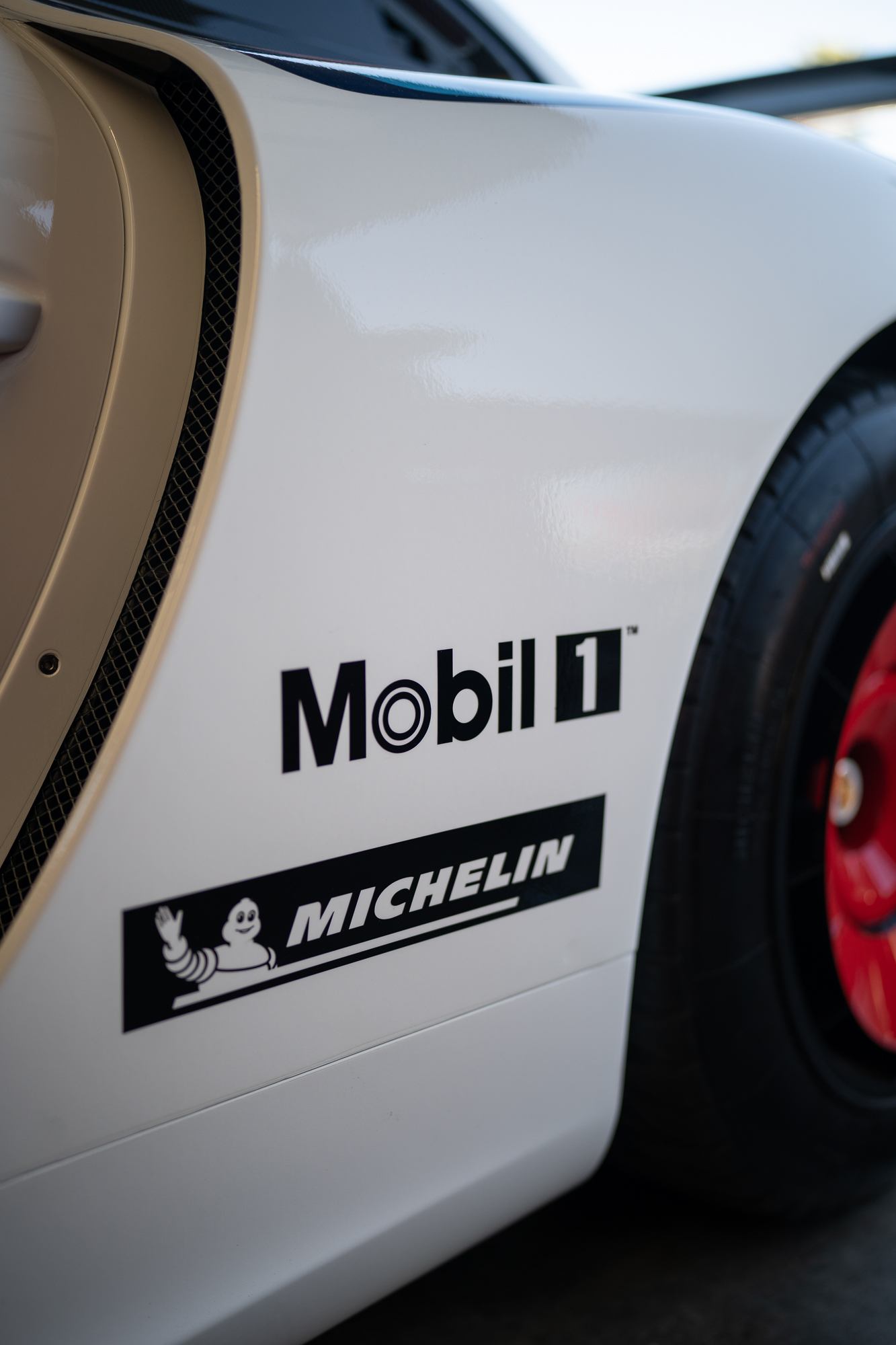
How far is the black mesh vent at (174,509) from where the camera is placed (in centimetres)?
66

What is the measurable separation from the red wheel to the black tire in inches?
2.4

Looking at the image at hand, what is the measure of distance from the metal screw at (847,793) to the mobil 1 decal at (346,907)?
47 centimetres

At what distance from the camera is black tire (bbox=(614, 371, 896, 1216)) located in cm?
100

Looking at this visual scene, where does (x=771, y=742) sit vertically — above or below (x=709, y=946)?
above

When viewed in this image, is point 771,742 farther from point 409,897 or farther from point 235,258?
point 235,258

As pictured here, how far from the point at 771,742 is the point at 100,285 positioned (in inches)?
27.7

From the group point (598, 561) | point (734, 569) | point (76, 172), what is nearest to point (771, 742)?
point (734, 569)

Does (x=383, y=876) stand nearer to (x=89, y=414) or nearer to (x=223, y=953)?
(x=223, y=953)

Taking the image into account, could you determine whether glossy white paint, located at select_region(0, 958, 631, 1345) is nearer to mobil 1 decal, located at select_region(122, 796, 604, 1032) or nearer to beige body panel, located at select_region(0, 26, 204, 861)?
mobil 1 decal, located at select_region(122, 796, 604, 1032)

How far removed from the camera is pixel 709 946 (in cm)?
102

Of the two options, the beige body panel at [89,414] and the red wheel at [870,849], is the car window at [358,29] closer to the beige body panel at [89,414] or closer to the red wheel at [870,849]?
the beige body panel at [89,414]

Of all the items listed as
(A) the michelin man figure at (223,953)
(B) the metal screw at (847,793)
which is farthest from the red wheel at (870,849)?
(A) the michelin man figure at (223,953)

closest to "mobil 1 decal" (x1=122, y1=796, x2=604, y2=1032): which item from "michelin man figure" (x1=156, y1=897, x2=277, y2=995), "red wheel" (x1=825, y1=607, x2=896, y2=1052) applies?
"michelin man figure" (x1=156, y1=897, x2=277, y2=995)

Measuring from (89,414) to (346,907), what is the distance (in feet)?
1.20
